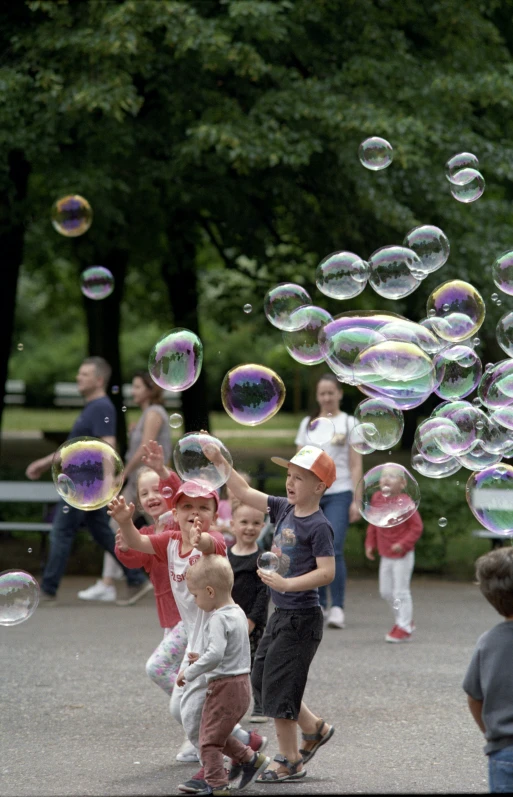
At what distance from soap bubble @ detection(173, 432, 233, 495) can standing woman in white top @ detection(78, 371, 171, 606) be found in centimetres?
352

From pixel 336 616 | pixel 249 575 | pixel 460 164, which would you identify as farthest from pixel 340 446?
pixel 249 575

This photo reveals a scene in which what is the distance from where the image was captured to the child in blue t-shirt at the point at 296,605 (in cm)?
499

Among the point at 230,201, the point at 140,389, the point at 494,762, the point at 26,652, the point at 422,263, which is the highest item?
the point at 230,201

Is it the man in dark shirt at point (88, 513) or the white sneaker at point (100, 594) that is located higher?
the man in dark shirt at point (88, 513)

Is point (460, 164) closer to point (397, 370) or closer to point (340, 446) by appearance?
point (340, 446)

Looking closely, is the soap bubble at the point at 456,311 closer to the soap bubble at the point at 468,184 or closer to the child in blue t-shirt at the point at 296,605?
the soap bubble at the point at 468,184

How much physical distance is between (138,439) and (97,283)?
1.24 meters

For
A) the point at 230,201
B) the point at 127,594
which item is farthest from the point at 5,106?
the point at 127,594

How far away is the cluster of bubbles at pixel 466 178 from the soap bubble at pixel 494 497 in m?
2.47

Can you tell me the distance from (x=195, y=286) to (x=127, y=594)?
24.8 feet

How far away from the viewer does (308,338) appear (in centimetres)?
705

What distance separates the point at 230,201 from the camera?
11.7m

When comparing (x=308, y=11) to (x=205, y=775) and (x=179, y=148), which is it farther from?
(x=205, y=775)

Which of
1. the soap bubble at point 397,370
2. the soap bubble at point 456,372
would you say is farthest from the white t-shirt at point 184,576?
the soap bubble at point 456,372
